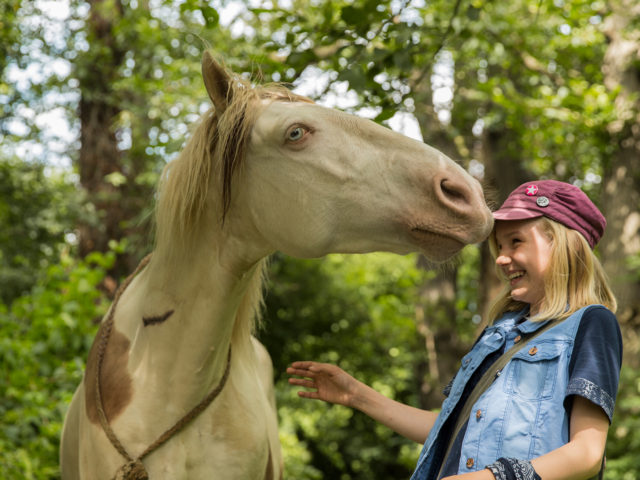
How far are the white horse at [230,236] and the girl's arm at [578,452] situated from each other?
508mm

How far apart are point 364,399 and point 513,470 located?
0.83m

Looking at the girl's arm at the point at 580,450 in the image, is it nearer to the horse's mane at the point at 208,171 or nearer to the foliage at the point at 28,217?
the horse's mane at the point at 208,171

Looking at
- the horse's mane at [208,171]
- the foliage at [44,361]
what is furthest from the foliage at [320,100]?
the horse's mane at [208,171]

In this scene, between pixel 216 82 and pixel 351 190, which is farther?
pixel 216 82

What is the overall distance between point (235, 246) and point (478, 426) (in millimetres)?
890

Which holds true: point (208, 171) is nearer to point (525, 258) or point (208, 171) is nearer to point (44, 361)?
point (525, 258)

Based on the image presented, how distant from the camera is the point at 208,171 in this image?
2.00 meters

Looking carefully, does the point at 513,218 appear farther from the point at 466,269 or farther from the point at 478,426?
the point at 466,269

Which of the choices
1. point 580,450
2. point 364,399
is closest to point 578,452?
point 580,450

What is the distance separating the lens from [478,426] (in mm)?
1675

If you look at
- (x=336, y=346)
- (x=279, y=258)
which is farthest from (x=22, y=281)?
(x=336, y=346)

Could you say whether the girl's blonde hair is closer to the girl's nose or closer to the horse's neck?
the girl's nose

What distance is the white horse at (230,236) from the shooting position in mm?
1799

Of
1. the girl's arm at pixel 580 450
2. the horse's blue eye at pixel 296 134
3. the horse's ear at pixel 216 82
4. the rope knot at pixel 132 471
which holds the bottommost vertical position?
the rope knot at pixel 132 471
